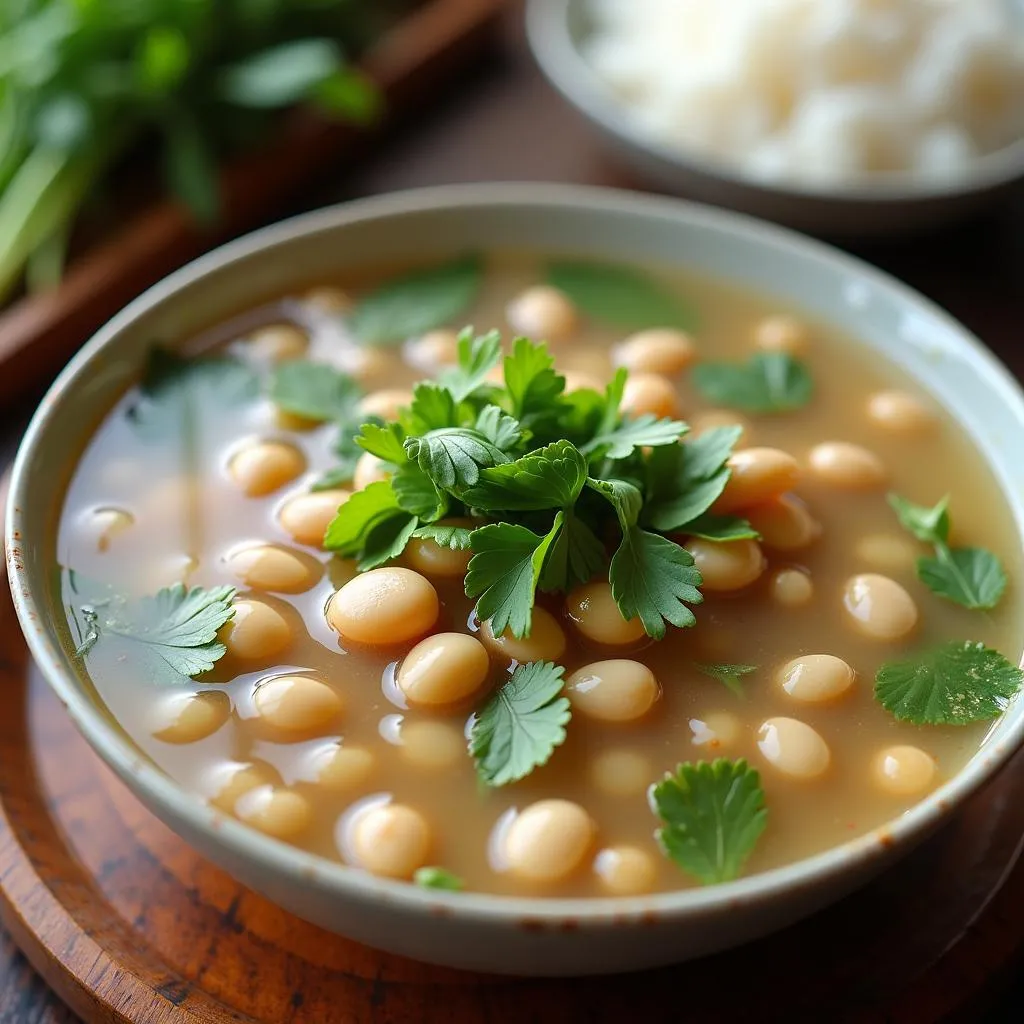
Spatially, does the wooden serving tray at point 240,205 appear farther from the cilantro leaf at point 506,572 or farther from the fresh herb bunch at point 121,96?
the cilantro leaf at point 506,572

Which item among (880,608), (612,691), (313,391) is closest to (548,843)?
(612,691)

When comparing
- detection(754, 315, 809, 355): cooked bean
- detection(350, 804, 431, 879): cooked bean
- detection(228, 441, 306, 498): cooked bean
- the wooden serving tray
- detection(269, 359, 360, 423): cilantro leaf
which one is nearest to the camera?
detection(350, 804, 431, 879): cooked bean

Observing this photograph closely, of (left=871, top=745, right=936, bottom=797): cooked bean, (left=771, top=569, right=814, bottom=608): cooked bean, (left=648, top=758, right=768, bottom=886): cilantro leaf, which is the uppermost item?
(left=648, top=758, right=768, bottom=886): cilantro leaf

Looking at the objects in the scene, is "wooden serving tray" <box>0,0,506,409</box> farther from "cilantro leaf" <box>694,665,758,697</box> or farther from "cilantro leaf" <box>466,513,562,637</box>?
"cilantro leaf" <box>694,665,758,697</box>

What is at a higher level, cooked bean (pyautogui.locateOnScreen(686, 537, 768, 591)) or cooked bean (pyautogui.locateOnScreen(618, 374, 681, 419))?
cooked bean (pyautogui.locateOnScreen(618, 374, 681, 419))

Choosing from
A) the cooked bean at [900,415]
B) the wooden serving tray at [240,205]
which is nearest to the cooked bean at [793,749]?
the cooked bean at [900,415]

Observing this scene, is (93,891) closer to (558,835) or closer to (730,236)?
(558,835)

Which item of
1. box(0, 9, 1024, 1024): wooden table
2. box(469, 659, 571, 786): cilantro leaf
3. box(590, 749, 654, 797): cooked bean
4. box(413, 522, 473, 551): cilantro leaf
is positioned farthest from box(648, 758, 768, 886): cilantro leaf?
box(0, 9, 1024, 1024): wooden table
